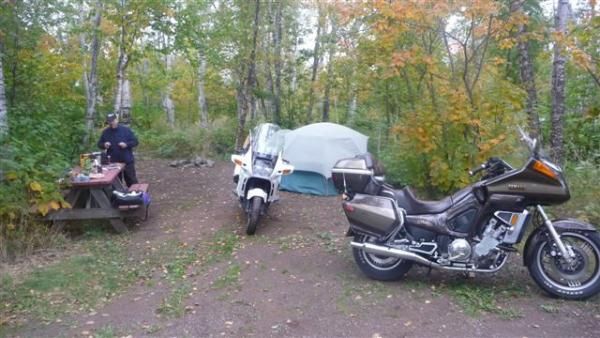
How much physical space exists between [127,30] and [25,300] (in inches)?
293

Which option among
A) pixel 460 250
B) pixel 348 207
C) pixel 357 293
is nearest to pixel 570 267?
pixel 460 250

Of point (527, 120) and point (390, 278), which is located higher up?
point (527, 120)

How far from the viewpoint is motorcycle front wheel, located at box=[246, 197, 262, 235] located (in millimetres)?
6355

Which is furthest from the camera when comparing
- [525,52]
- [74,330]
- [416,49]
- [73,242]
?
[525,52]

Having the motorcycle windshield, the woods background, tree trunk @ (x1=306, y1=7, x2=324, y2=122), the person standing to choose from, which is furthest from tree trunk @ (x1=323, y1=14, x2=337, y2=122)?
the person standing

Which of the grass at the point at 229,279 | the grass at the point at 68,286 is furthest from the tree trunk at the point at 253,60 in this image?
the grass at the point at 229,279

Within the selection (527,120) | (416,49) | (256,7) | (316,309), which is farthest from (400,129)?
(256,7)

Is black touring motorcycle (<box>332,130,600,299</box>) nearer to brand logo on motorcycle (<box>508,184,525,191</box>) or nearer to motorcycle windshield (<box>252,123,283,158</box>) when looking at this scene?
brand logo on motorcycle (<box>508,184,525,191</box>)

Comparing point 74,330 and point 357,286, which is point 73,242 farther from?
point 357,286

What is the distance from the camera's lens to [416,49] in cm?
659

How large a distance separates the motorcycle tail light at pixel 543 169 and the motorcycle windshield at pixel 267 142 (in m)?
3.88

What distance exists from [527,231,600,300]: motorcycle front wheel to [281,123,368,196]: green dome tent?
199 inches

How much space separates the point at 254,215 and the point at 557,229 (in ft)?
11.7

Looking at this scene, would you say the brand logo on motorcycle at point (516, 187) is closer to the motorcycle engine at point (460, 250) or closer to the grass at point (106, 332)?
the motorcycle engine at point (460, 250)
